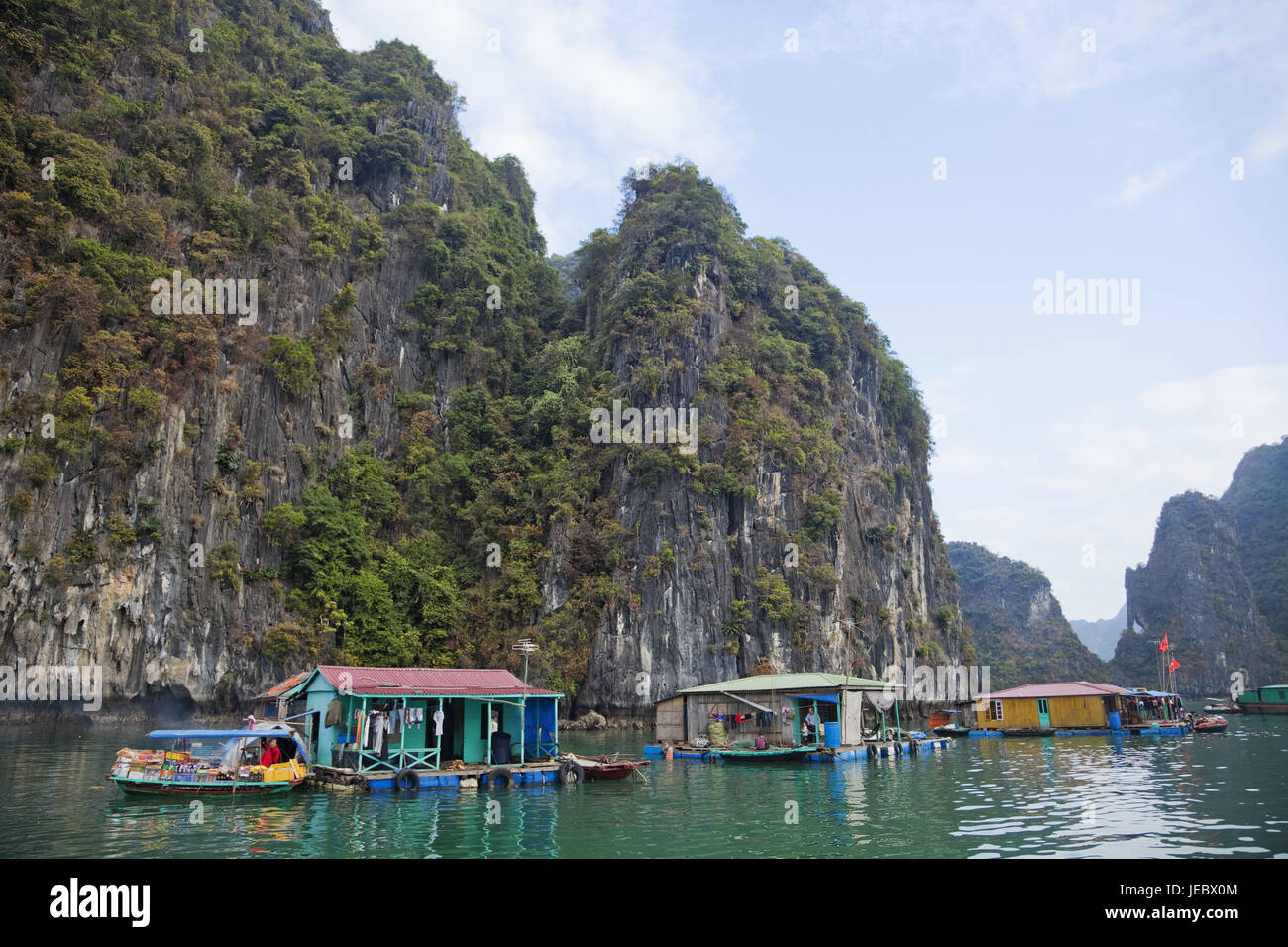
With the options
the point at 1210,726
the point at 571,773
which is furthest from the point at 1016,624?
the point at 571,773

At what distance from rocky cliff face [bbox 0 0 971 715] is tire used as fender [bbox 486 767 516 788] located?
22.7m

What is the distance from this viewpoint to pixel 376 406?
171ft

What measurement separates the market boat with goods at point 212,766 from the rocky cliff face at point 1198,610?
10660cm

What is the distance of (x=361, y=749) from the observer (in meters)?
20.2

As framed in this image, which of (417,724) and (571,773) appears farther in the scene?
(571,773)

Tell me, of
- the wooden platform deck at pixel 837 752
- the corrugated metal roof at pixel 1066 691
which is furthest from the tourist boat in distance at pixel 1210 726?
the wooden platform deck at pixel 837 752

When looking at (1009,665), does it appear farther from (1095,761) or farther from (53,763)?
(53,763)

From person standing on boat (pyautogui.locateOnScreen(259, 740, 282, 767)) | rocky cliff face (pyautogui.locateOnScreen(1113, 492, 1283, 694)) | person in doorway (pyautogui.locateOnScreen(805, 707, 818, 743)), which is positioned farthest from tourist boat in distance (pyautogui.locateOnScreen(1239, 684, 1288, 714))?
person standing on boat (pyautogui.locateOnScreen(259, 740, 282, 767))

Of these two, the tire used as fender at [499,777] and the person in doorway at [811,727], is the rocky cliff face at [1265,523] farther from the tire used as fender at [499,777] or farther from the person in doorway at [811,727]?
the tire used as fender at [499,777]

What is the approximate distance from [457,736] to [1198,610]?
113m

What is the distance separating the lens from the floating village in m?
19.3

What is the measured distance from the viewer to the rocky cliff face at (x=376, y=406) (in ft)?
124

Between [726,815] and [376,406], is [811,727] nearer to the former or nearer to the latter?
[726,815]
